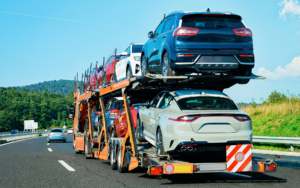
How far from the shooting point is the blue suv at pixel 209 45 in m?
8.14

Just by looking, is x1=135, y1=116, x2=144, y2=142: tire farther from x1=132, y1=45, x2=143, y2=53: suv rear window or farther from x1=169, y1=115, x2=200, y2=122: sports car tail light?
x1=132, y1=45, x2=143, y2=53: suv rear window

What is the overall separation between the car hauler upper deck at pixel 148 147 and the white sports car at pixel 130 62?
95 centimetres

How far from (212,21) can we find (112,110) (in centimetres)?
589

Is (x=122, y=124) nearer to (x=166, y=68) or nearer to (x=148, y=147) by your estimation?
(x=148, y=147)

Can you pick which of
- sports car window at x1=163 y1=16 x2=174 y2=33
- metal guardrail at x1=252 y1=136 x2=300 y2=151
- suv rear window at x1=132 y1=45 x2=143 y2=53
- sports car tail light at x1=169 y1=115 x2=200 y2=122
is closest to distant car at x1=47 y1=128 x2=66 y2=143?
metal guardrail at x1=252 y1=136 x2=300 y2=151

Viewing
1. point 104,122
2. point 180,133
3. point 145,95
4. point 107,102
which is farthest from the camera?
point 107,102

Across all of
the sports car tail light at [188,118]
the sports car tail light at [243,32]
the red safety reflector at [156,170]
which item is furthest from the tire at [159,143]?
the sports car tail light at [243,32]

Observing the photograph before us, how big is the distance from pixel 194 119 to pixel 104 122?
6.16m

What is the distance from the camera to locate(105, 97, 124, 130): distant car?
12.8 m

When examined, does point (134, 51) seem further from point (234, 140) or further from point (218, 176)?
point (234, 140)

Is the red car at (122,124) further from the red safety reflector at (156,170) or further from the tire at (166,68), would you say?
the red safety reflector at (156,170)

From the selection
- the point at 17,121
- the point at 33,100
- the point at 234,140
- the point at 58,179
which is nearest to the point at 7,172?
the point at 58,179

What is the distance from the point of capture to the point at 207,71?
831 centimetres

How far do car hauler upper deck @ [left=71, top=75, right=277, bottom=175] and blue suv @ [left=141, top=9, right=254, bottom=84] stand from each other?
0.91ft
